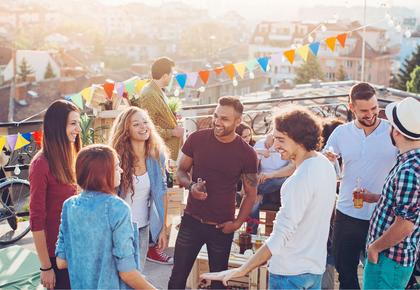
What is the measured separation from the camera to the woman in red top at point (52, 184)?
2.44 meters

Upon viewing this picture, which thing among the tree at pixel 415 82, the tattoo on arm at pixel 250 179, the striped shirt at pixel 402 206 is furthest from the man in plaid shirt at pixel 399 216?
the tree at pixel 415 82

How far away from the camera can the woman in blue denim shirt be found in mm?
1913

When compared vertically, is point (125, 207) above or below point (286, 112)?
below

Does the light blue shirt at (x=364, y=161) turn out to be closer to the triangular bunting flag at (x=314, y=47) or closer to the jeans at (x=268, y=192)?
the jeans at (x=268, y=192)

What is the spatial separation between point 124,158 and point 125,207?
101 centimetres

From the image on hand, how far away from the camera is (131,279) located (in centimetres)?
197

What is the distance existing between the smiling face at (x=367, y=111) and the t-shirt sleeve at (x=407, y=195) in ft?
2.91

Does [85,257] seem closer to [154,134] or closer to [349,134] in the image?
[154,134]

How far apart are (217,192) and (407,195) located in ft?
4.23

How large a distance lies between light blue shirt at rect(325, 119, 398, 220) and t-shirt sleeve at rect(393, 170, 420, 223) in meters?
0.73

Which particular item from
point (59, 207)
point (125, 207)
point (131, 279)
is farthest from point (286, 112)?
point (59, 207)

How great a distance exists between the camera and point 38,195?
2.44m

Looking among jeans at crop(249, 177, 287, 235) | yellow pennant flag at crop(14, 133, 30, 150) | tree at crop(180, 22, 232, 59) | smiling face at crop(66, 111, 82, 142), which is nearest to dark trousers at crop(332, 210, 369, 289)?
jeans at crop(249, 177, 287, 235)

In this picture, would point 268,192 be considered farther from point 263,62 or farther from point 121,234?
point 263,62
